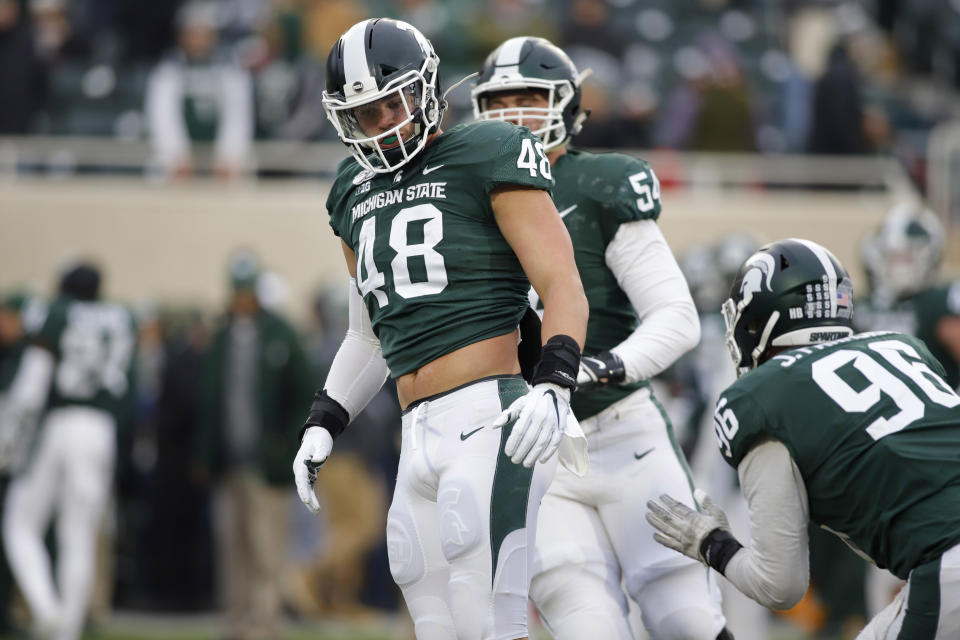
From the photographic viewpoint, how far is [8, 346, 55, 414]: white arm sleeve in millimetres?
7945

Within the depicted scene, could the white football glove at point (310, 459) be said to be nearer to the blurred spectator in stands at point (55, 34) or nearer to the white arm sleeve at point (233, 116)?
the white arm sleeve at point (233, 116)

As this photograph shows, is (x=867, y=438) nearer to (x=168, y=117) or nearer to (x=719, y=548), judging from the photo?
(x=719, y=548)

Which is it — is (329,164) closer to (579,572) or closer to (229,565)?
(229,565)

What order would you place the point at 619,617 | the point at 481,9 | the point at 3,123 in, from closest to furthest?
1. the point at 619,617
2. the point at 3,123
3. the point at 481,9

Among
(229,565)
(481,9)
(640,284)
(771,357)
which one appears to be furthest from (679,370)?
(481,9)

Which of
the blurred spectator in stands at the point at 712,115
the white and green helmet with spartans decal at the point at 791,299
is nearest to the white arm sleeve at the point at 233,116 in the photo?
the blurred spectator in stands at the point at 712,115

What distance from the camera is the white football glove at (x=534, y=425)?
11.1 feet

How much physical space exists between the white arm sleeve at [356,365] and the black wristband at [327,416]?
2cm

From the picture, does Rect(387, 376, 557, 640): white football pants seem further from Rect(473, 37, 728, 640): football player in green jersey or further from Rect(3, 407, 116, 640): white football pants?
Rect(3, 407, 116, 640): white football pants

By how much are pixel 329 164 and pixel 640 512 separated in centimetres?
730

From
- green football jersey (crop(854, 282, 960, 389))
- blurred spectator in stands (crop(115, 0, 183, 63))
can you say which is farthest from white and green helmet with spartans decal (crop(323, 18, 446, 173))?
blurred spectator in stands (crop(115, 0, 183, 63))

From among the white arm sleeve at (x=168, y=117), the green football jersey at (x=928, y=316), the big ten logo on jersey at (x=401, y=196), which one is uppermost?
the big ten logo on jersey at (x=401, y=196)

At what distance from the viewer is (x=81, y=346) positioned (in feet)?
26.5

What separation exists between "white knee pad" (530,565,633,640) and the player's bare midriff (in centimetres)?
71
